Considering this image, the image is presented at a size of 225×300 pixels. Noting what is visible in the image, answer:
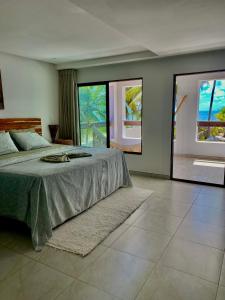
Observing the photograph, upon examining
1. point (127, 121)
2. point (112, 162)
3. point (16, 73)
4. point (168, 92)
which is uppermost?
point (16, 73)

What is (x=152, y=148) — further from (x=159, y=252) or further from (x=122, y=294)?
(x=122, y=294)

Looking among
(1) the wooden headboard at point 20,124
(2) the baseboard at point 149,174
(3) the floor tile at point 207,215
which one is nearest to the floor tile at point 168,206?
(3) the floor tile at point 207,215

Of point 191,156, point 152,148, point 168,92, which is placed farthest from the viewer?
point 191,156

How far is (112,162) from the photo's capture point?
3.61 m

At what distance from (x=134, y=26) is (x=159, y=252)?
2434 mm

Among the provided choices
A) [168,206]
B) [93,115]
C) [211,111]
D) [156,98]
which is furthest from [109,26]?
[211,111]

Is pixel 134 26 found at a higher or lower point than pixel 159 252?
higher

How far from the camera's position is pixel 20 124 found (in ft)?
14.5

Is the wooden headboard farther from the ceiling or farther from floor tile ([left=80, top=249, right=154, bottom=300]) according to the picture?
floor tile ([left=80, top=249, right=154, bottom=300])

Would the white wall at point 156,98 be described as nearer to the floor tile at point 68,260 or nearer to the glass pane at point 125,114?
the glass pane at point 125,114

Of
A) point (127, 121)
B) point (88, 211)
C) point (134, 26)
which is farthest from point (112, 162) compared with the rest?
point (127, 121)

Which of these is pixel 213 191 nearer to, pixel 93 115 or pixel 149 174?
pixel 149 174

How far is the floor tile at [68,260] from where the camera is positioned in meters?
1.97

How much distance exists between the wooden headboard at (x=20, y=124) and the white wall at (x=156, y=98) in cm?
181
